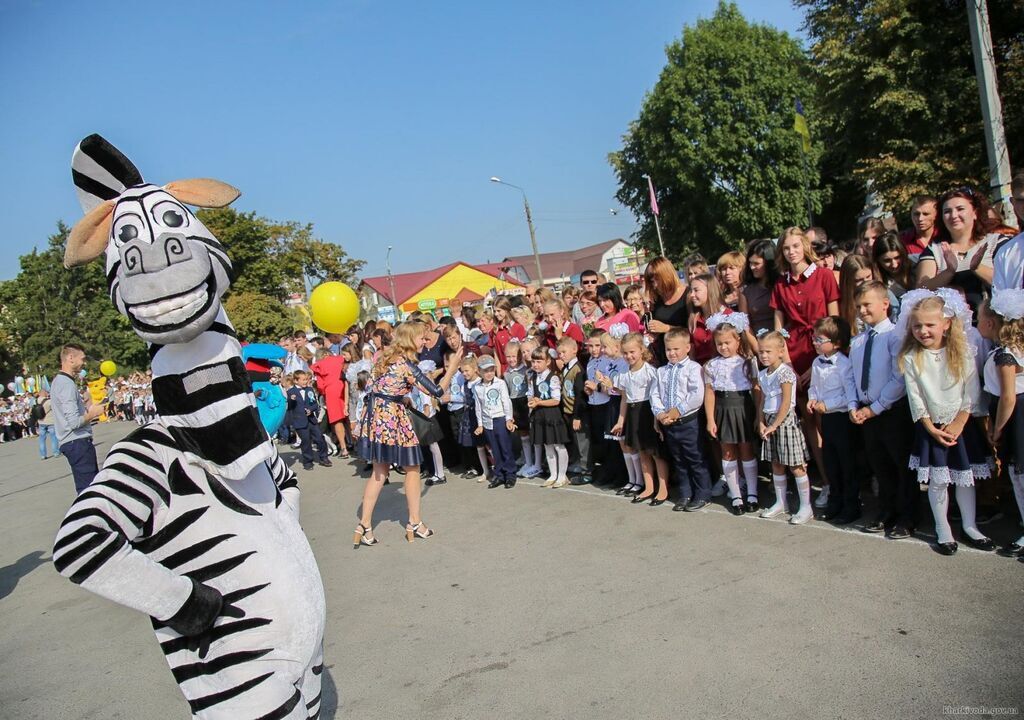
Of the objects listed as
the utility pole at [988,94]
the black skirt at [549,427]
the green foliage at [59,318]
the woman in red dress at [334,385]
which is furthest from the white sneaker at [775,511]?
the green foliage at [59,318]

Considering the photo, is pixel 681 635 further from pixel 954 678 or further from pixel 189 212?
pixel 189 212

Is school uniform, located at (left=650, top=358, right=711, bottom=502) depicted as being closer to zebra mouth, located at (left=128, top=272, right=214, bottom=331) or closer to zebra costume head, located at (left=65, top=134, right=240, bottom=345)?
zebra costume head, located at (left=65, top=134, right=240, bottom=345)

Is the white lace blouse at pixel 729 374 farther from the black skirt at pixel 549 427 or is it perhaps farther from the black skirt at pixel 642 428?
the black skirt at pixel 549 427

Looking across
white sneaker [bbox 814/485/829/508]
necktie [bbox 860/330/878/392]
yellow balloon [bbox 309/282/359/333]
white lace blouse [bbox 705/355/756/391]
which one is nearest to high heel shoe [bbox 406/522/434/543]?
white lace blouse [bbox 705/355/756/391]

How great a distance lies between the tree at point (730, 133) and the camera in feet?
101

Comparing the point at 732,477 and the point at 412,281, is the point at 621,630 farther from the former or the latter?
the point at 412,281

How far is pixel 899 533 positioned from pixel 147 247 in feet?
15.3

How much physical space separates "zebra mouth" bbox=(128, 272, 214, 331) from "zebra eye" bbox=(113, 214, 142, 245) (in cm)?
25

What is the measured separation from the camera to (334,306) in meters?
8.90

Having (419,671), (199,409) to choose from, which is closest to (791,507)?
(419,671)

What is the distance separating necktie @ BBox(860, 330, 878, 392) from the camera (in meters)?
4.84

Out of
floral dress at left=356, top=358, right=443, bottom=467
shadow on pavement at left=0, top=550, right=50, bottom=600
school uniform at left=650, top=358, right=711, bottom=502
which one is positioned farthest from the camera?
shadow on pavement at left=0, top=550, right=50, bottom=600

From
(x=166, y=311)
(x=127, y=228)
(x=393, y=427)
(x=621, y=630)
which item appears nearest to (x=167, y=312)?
(x=166, y=311)

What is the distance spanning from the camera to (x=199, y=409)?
2.24 m
